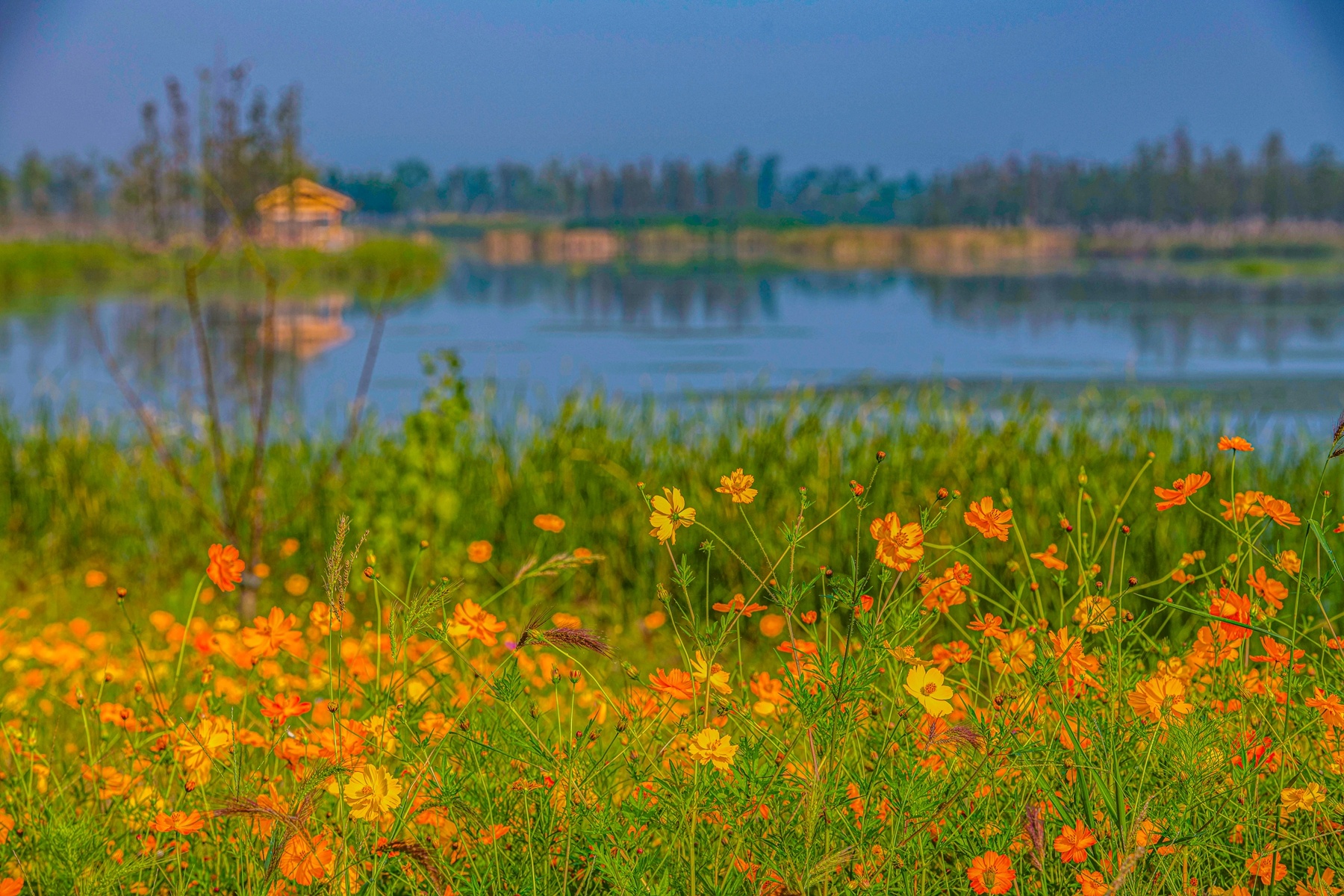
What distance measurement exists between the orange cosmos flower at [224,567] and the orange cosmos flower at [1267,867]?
164 centimetres

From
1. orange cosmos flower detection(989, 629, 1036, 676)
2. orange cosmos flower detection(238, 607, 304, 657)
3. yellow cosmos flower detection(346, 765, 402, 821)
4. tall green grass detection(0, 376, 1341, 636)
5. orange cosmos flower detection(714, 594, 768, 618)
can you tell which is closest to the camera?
yellow cosmos flower detection(346, 765, 402, 821)

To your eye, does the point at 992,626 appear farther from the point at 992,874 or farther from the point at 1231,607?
the point at 992,874

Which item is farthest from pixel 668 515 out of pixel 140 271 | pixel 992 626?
pixel 140 271

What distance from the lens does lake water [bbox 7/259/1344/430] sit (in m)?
16.1

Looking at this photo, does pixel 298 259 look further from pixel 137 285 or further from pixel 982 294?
pixel 982 294

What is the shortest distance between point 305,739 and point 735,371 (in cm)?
1712

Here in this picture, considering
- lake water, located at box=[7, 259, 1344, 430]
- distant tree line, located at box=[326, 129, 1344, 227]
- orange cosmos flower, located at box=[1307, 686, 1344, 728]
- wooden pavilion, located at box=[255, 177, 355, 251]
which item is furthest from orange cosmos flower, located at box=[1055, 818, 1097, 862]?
distant tree line, located at box=[326, 129, 1344, 227]

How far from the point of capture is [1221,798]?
2121 millimetres

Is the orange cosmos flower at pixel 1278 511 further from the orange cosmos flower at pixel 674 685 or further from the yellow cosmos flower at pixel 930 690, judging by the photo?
the orange cosmos flower at pixel 674 685

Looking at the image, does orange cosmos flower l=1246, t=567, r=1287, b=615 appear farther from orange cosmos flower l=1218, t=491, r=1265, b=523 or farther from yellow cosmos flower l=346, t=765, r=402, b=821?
yellow cosmos flower l=346, t=765, r=402, b=821

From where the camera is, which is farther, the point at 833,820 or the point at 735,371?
the point at 735,371

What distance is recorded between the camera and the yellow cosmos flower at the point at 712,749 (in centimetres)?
175

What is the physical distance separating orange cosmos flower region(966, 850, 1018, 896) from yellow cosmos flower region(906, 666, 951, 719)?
0.25 meters

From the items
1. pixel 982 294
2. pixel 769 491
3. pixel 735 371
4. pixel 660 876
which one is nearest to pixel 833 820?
pixel 660 876
